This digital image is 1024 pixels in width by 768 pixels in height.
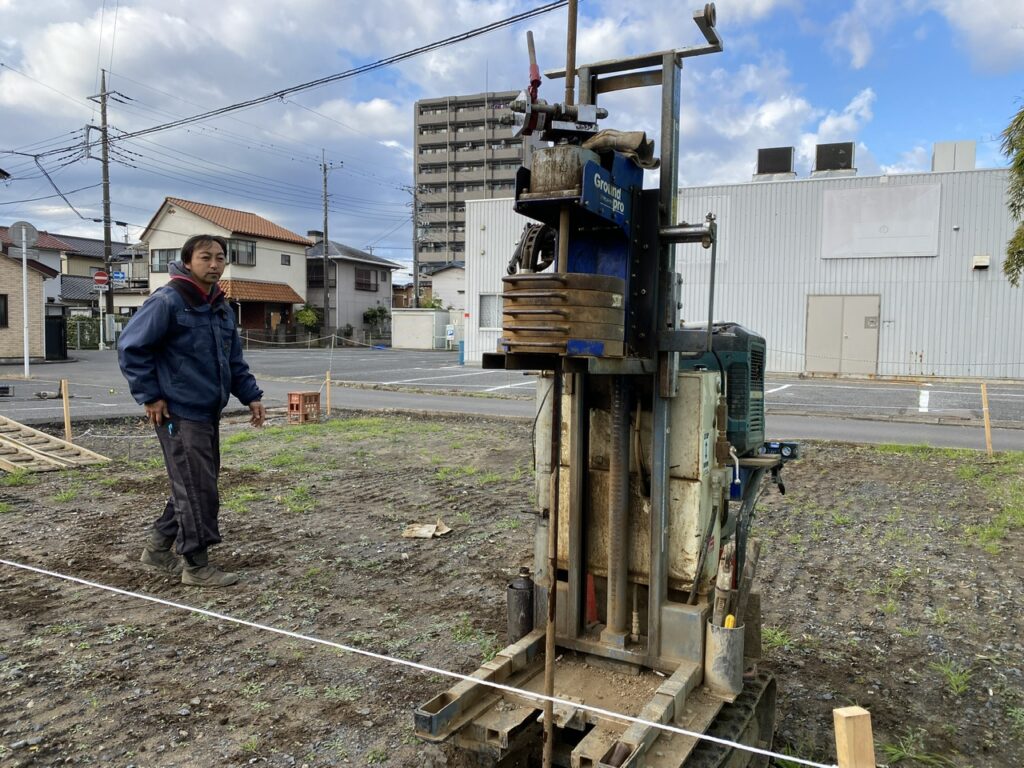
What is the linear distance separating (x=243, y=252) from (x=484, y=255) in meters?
21.8

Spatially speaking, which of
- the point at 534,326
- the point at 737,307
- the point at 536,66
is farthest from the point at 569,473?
the point at 737,307

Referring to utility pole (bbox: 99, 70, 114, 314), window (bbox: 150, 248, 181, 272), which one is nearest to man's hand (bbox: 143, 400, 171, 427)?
utility pole (bbox: 99, 70, 114, 314)

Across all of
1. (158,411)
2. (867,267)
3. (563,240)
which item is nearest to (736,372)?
(563,240)

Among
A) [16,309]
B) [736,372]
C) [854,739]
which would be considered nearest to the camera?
[854,739]

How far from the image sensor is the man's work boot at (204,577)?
4.46 metres

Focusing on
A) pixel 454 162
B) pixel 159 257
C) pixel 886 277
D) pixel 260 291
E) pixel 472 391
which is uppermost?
pixel 454 162

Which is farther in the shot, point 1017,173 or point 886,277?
point 886,277

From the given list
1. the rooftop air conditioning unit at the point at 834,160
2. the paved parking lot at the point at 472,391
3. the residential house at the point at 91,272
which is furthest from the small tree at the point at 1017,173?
the residential house at the point at 91,272

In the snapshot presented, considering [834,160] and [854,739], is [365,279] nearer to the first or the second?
[834,160]

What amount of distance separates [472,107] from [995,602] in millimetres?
80822

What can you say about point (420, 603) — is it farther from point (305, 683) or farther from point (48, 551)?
point (48, 551)

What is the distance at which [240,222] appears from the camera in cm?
4503

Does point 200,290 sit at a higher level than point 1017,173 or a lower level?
lower

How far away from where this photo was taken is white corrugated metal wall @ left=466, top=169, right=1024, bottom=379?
21.1 meters
